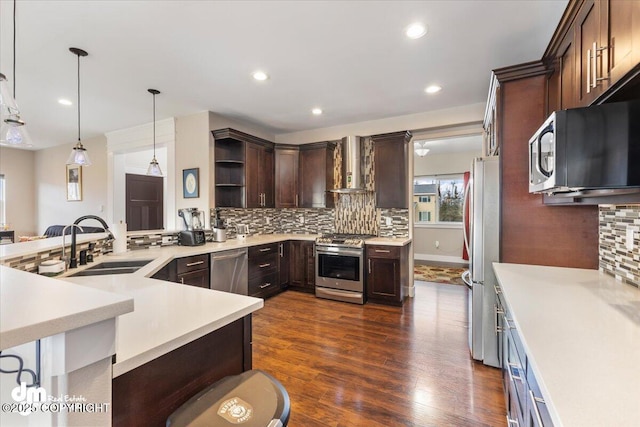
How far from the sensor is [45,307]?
603mm

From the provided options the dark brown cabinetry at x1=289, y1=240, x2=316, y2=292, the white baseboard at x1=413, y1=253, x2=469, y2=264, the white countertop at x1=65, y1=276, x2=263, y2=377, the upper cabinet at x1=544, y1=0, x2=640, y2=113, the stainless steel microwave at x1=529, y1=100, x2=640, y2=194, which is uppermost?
the upper cabinet at x1=544, y1=0, x2=640, y2=113

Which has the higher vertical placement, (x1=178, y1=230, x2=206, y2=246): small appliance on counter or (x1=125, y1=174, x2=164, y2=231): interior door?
(x1=125, y1=174, x2=164, y2=231): interior door

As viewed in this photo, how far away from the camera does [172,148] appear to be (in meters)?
4.18

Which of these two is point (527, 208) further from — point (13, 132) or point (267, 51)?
point (13, 132)

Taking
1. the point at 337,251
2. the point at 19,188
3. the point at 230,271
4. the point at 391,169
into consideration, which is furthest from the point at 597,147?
the point at 19,188

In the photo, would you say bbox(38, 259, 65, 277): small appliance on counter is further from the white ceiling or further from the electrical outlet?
the electrical outlet

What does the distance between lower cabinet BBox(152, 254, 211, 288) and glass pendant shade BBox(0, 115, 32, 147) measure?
138cm

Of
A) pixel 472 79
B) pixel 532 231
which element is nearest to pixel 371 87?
pixel 472 79

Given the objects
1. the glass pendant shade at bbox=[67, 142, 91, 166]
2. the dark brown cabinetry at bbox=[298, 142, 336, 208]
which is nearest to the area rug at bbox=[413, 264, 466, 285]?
the dark brown cabinetry at bbox=[298, 142, 336, 208]

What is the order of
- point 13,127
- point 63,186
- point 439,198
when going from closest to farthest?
1. point 13,127
2. point 63,186
3. point 439,198

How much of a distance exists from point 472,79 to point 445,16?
3.97 feet

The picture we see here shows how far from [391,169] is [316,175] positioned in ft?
3.98

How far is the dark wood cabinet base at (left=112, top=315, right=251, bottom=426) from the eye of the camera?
0.82 meters

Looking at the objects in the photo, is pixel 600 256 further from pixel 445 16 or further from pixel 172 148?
pixel 172 148
